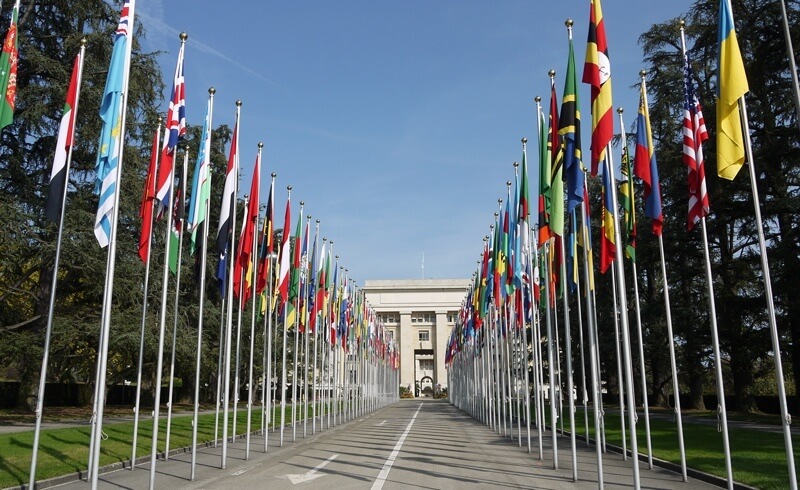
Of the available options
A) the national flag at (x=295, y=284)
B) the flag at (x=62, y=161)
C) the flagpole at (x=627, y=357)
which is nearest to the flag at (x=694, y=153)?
the flagpole at (x=627, y=357)

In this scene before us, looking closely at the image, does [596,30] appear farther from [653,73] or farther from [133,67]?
[653,73]

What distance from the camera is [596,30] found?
39.3ft

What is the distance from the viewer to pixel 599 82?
38.2 ft

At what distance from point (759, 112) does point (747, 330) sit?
10227 mm

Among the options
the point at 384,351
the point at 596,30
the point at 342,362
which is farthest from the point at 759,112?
the point at 384,351

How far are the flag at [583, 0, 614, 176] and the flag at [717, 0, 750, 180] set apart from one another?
5.68 ft

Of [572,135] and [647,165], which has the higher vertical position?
[572,135]

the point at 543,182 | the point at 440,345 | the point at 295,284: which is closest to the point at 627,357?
the point at 543,182

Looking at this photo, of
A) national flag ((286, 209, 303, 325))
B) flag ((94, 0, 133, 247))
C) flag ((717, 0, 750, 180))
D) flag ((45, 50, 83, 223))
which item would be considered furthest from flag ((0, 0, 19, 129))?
national flag ((286, 209, 303, 325))

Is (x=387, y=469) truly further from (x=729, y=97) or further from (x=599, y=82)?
(x=729, y=97)

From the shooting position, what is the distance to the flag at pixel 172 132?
46.8ft

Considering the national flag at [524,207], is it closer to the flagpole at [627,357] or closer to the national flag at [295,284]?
the flagpole at [627,357]

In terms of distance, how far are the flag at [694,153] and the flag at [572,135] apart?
1884 mm

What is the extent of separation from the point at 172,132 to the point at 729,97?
1038 cm
